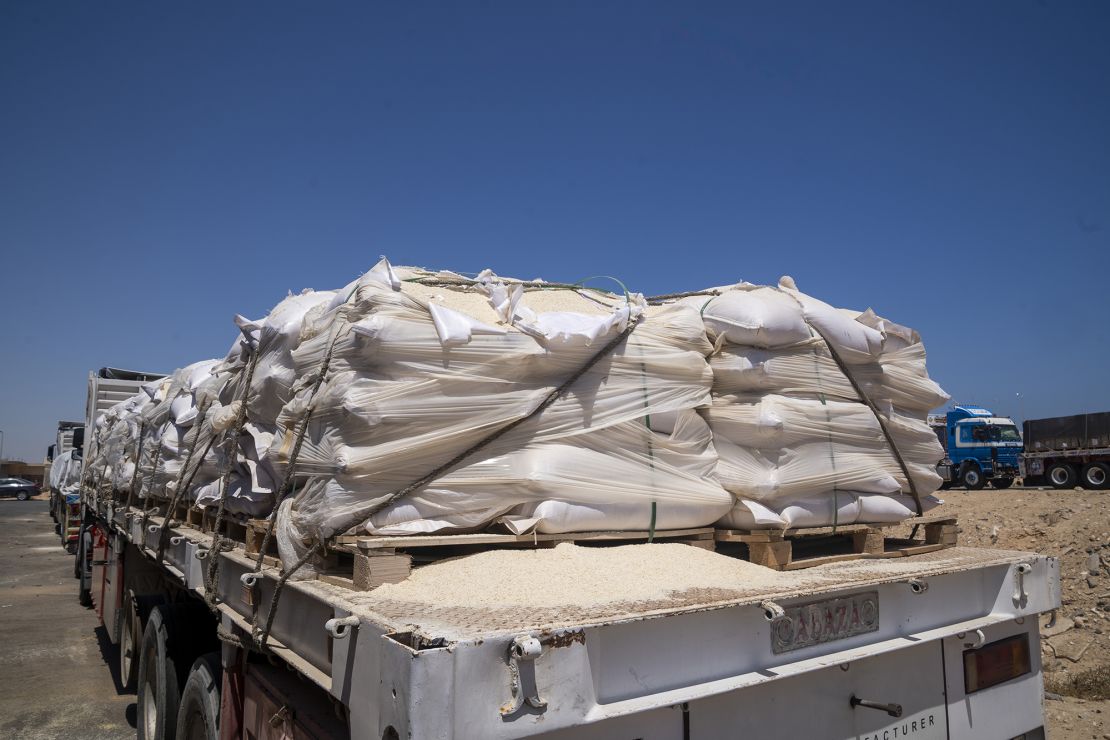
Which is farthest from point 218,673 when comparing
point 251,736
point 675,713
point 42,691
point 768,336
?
point 42,691

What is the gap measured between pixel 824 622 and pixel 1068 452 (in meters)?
24.1

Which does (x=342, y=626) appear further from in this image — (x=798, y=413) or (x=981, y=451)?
(x=981, y=451)

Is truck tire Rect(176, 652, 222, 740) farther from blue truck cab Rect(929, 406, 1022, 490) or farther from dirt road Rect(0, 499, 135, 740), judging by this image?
blue truck cab Rect(929, 406, 1022, 490)

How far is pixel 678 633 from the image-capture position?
1946 millimetres

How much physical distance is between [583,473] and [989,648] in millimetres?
1691

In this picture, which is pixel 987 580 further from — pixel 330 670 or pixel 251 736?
pixel 251 736

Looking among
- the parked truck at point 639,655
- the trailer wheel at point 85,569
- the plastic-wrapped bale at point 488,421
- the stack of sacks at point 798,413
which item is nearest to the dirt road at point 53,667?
the trailer wheel at point 85,569

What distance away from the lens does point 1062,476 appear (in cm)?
2222

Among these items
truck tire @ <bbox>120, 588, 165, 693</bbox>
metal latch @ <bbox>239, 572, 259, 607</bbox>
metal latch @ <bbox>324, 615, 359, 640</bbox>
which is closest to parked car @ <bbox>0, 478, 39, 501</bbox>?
truck tire @ <bbox>120, 588, 165, 693</bbox>

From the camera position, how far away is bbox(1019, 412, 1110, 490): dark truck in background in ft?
69.9

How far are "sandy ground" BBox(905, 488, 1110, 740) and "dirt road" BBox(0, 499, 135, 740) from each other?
23.6ft

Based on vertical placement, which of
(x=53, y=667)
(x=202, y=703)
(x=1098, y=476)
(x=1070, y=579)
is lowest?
(x=53, y=667)

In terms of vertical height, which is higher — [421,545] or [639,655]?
[421,545]

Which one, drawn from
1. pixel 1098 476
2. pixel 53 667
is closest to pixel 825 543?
pixel 53 667
